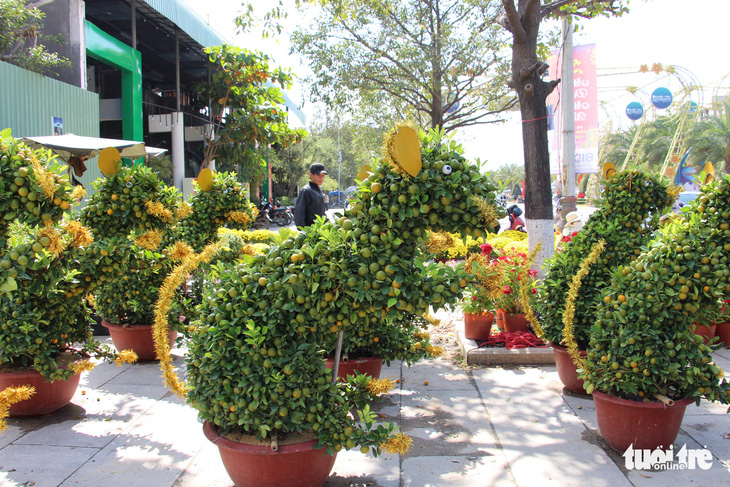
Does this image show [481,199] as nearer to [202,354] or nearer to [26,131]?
[202,354]

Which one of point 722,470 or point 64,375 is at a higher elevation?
point 64,375

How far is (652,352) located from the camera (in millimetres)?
3107

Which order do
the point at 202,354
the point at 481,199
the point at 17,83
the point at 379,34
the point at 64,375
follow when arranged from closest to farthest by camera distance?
the point at 481,199, the point at 202,354, the point at 64,375, the point at 17,83, the point at 379,34

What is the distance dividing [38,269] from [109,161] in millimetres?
1200

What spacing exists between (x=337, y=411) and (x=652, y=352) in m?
2.01


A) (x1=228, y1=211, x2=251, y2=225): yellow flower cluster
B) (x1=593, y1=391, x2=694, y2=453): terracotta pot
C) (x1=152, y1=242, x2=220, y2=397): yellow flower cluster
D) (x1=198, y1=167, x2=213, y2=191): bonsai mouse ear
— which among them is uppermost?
(x1=198, y1=167, x2=213, y2=191): bonsai mouse ear

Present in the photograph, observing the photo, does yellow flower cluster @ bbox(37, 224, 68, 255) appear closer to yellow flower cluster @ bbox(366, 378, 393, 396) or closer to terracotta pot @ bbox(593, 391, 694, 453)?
yellow flower cluster @ bbox(366, 378, 393, 396)

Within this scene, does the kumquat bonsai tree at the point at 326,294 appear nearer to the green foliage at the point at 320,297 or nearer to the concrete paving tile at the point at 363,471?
the green foliage at the point at 320,297

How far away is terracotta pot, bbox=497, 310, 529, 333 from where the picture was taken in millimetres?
5758

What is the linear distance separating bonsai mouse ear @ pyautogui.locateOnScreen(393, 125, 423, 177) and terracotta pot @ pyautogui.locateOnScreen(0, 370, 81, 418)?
10.4 feet

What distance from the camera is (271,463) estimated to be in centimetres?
269

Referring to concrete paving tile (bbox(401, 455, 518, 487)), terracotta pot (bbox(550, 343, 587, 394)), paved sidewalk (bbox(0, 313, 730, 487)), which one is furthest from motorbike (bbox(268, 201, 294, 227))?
concrete paving tile (bbox(401, 455, 518, 487))

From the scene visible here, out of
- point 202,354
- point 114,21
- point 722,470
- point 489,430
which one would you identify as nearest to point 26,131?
point 114,21

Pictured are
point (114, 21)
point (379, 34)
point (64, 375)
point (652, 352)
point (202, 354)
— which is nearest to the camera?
point (202, 354)
